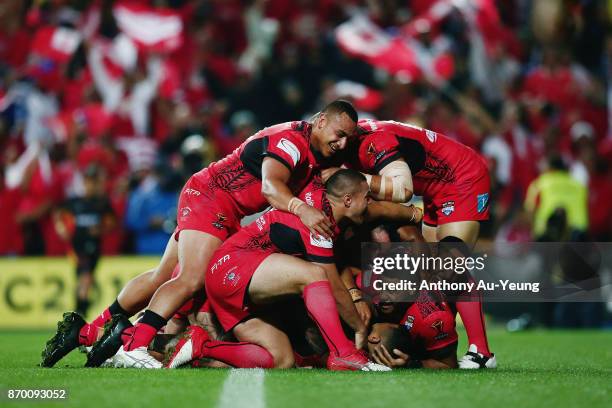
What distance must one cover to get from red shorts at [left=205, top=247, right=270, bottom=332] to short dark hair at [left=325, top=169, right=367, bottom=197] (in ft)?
2.10

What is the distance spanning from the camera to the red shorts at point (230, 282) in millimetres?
7387

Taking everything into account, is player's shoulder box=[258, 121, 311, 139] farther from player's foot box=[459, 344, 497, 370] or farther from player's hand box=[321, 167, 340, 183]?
player's foot box=[459, 344, 497, 370]

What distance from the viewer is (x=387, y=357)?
24.7 feet

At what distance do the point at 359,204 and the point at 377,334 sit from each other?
92 cm

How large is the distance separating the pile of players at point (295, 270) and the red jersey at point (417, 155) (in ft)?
0.04

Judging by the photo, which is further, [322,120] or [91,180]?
[91,180]

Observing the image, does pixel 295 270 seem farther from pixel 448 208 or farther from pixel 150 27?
pixel 150 27

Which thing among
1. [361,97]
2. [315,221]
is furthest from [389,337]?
[361,97]

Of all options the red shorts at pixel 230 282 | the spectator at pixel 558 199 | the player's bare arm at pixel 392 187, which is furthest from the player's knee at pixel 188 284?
the spectator at pixel 558 199

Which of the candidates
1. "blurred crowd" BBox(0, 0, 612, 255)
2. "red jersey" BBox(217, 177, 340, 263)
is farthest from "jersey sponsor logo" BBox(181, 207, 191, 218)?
"blurred crowd" BBox(0, 0, 612, 255)

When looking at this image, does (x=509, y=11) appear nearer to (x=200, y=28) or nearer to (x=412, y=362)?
(x=200, y=28)

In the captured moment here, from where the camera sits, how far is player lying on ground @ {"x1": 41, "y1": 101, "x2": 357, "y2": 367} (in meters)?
7.54

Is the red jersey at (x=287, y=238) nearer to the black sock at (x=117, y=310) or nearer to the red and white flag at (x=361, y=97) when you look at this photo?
the black sock at (x=117, y=310)

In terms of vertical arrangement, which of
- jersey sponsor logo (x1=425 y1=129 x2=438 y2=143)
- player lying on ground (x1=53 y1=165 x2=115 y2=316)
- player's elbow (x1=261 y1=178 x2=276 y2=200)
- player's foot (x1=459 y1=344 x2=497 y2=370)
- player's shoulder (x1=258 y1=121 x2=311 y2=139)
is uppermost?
player's shoulder (x1=258 y1=121 x2=311 y2=139)
